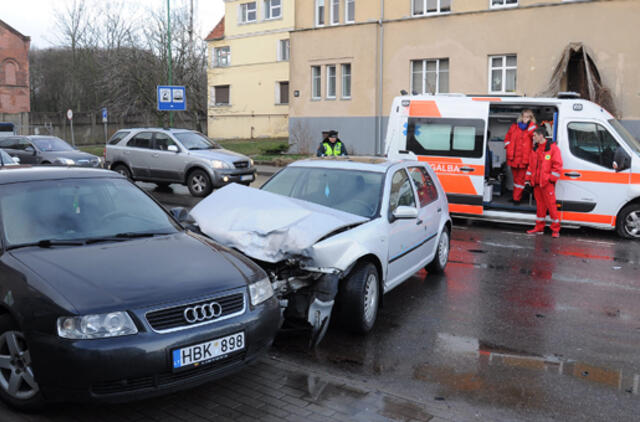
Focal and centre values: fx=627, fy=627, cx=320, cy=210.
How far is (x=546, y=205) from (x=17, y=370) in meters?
9.58

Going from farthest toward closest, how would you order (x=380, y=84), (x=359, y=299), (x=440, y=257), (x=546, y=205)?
(x=380, y=84) < (x=546, y=205) < (x=440, y=257) < (x=359, y=299)

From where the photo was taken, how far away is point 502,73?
77.4ft

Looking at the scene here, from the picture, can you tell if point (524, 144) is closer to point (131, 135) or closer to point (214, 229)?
point (214, 229)

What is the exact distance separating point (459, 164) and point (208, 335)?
8.88 m

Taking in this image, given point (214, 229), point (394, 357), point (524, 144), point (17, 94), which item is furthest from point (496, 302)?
point (17, 94)

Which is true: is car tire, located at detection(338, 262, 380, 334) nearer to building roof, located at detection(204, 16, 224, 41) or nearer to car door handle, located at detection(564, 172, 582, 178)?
car door handle, located at detection(564, 172, 582, 178)

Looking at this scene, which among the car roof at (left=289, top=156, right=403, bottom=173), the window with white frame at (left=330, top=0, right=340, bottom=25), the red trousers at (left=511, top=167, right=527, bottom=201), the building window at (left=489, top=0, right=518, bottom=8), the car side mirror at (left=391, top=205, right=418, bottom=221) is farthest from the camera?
the window with white frame at (left=330, top=0, right=340, bottom=25)

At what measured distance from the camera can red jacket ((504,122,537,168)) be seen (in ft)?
39.0

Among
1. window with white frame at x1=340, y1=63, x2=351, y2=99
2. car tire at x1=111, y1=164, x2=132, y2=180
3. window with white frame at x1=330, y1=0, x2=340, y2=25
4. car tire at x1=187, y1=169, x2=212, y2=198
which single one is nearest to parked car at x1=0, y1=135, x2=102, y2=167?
car tire at x1=111, y1=164, x2=132, y2=180

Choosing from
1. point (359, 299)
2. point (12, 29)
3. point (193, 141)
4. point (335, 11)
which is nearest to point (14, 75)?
point (12, 29)

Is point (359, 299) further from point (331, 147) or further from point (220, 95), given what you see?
point (220, 95)

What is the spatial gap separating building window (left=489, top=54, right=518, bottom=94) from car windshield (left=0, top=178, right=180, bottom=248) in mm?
20417

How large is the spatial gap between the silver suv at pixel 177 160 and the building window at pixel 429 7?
37.9 feet

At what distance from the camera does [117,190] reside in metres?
5.45
